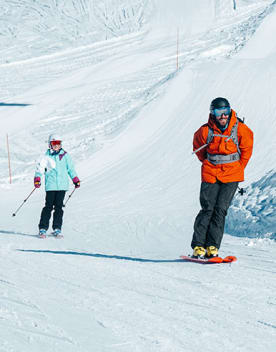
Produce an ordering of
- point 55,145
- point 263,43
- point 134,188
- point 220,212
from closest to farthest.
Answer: point 220,212, point 55,145, point 134,188, point 263,43

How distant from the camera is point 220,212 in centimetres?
652

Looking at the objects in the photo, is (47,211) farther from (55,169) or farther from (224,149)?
(224,149)

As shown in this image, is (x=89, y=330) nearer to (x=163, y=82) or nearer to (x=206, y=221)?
(x=206, y=221)

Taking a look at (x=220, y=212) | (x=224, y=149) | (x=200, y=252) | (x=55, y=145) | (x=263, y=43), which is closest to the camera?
(x=224, y=149)

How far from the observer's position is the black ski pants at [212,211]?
647 cm

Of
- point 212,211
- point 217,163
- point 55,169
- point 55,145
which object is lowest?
point 212,211

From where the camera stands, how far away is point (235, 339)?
12.1 feet

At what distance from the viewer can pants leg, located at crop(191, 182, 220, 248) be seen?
6.48 meters

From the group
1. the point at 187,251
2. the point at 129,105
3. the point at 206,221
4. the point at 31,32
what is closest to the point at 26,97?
the point at 129,105

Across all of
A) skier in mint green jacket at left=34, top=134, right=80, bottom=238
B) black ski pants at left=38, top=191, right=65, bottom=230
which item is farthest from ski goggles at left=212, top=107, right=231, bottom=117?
black ski pants at left=38, top=191, right=65, bottom=230

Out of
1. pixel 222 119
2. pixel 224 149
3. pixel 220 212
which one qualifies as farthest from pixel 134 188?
pixel 222 119

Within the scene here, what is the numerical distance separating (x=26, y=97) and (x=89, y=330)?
2467 cm

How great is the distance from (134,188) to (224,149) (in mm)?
8669

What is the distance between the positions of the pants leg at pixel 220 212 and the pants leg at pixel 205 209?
4cm
